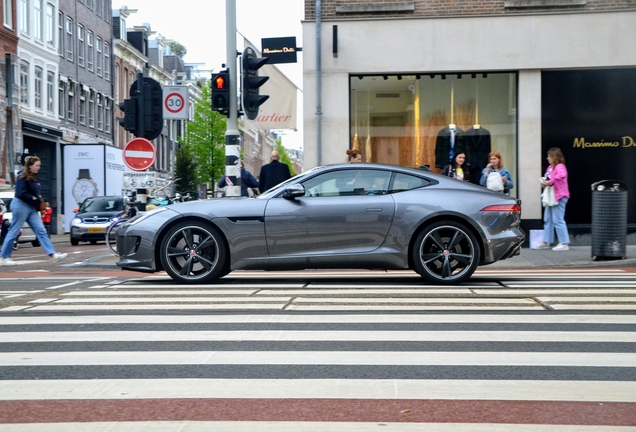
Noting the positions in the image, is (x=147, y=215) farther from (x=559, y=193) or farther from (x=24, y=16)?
(x=24, y=16)

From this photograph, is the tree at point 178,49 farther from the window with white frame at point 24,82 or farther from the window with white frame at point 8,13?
the window with white frame at point 8,13

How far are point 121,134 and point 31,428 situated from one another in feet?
187

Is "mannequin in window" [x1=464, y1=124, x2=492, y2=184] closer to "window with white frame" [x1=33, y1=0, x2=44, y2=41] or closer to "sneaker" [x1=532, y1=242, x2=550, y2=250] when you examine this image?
"sneaker" [x1=532, y1=242, x2=550, y2=250]

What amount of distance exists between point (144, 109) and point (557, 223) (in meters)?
7.30

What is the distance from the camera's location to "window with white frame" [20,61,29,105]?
40719 mm

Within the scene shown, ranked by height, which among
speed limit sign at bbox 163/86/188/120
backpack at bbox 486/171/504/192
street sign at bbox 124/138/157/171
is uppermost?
speed limit sign at bbox 163/86/188/120

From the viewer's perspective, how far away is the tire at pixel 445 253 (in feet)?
30.3

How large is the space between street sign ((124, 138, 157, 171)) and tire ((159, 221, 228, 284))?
5998 mm

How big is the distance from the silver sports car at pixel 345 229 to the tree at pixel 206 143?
5748 cm

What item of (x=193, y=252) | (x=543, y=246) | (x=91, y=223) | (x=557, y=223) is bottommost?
(x=543, y=246)

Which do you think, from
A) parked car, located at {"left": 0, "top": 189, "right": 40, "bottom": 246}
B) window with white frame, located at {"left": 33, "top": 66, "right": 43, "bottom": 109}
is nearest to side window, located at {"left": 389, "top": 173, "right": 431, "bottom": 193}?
parked car, located at {"left": 0, "top": 189, "right": 40, "bottom": 246}

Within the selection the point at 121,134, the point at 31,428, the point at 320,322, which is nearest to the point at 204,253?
the point at 320,322

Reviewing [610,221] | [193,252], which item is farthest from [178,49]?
[193,252]

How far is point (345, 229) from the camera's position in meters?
9.30
